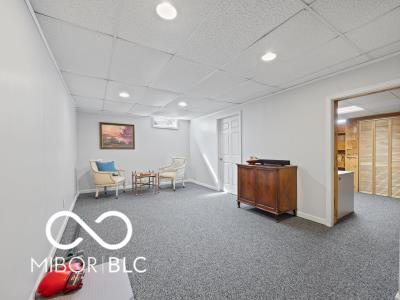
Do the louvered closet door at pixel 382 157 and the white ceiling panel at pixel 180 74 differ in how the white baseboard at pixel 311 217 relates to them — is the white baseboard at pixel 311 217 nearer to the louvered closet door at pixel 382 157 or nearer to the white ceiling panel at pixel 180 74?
the white ceiling panel at pixel 180 74

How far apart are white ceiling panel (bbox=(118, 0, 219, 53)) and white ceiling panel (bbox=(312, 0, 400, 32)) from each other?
941mm

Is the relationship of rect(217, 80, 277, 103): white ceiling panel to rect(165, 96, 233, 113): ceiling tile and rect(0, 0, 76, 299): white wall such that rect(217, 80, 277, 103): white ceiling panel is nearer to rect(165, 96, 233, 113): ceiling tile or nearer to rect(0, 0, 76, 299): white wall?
rect(165, 96, 233, 113): ceiling tile

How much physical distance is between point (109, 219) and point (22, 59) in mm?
2686

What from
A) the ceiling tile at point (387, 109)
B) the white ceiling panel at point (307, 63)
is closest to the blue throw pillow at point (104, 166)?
the white ceiling panel at point (307, 63)

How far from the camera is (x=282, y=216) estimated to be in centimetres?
329

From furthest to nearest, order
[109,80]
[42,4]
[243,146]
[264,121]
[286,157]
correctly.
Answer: [243,146]
[264,121]
[286,157]
[109,80]
[42,4]

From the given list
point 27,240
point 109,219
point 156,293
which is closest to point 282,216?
point 156,293

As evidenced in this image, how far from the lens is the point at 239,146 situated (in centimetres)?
466

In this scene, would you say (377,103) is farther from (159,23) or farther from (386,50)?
(159,23)

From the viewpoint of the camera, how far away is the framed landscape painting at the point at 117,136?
5461 millimetres

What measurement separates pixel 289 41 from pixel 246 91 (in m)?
1.62

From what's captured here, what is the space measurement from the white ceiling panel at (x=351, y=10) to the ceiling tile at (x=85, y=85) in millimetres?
3065

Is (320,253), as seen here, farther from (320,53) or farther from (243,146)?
(243,146)

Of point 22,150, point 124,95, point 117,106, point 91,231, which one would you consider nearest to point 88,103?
point 117,106
